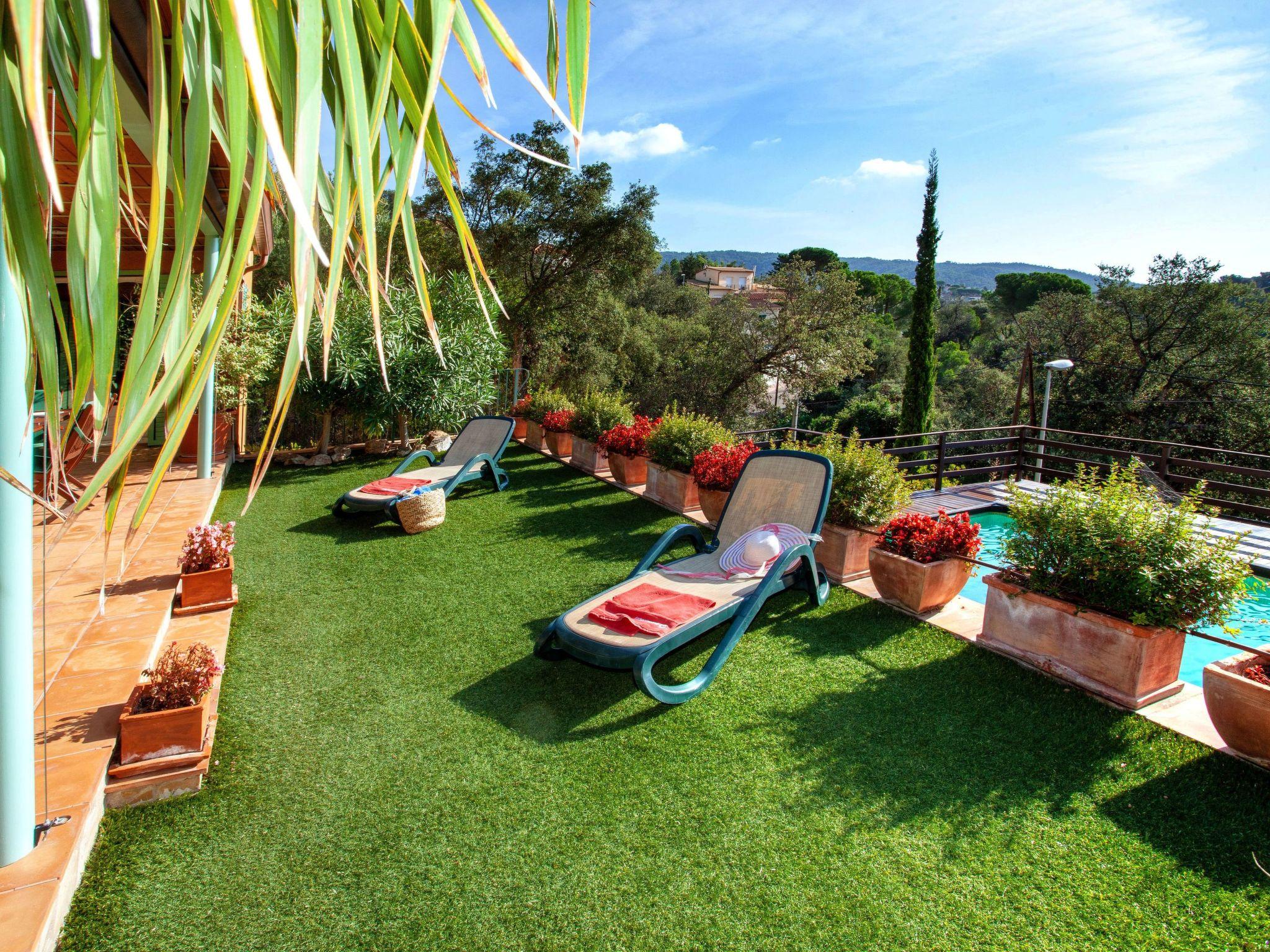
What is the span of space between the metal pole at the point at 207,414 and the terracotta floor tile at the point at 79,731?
459cm

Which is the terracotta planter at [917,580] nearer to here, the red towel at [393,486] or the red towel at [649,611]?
the red towel at [649,611]

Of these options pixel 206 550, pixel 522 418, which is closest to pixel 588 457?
pixel 522 418

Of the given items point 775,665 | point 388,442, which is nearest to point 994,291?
point 388,442

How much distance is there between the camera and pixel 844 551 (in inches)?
214

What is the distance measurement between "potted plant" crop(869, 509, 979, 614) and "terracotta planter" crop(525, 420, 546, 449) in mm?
6748

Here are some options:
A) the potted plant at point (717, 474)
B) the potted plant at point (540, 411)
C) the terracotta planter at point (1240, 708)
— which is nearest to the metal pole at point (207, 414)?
the potted plant at point (540, 411)

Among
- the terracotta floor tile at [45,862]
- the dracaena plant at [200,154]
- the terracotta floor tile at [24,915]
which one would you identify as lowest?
the terracotta floor tile at [24,915]

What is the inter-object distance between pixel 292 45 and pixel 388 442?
10.3m

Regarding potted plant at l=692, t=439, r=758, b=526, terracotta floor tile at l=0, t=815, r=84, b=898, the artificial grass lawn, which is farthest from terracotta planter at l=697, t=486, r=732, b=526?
terracotta floor tile at l=0, t=815, r=84, b=898

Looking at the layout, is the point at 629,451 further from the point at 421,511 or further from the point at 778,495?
the point at 778,495

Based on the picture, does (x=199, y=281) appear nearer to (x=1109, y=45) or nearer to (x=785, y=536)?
(x=785, y=536)

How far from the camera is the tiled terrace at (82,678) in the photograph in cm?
226

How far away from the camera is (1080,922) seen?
240 cm

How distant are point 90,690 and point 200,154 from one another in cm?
370
